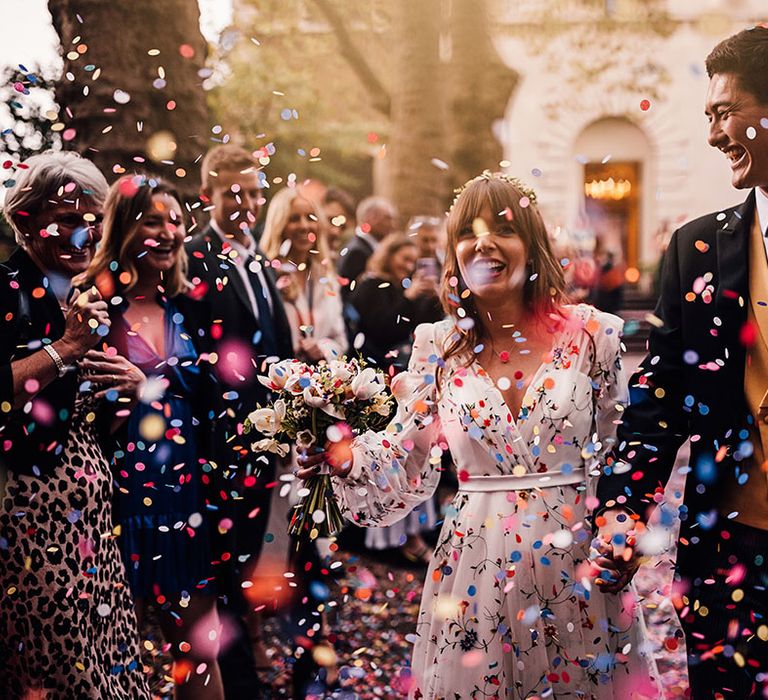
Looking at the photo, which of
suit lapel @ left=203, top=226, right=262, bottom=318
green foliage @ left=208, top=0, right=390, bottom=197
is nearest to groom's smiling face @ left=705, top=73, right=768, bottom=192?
suit lapel @ left=203, top=226, right=262, bottom=318

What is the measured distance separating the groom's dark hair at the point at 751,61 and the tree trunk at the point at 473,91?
7.60m

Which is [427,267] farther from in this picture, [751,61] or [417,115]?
[751,61]

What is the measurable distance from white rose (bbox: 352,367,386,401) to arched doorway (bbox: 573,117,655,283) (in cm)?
2500

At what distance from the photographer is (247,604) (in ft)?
17.9

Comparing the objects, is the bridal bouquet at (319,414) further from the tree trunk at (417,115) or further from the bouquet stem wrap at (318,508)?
the tree trunk at (417,115)

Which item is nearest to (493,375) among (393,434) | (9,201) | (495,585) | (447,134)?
(393,434)

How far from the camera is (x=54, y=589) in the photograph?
3479mm

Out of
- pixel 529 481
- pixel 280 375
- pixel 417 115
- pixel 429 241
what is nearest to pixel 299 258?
pixel 429 241

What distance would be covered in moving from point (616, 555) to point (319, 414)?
1014mm

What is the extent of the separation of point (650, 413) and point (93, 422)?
1.85m

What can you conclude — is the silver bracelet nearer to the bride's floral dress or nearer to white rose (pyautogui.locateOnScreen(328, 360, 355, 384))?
white rose (pyautogui.locateOnScreen(328, 360, 355, 384))

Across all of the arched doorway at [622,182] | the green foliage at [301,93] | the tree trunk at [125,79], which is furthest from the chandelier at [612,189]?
the tree trunk at [125,79]

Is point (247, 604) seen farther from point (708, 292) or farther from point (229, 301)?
point (708, 292)

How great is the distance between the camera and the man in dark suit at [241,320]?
4.88 m
